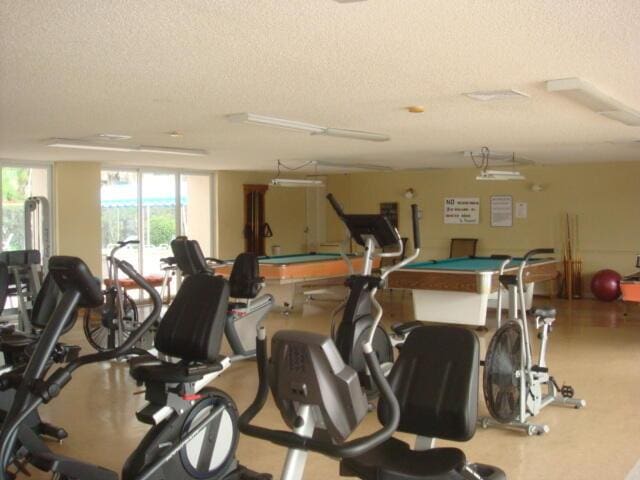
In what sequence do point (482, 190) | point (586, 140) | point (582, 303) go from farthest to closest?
point (482, 190) → point (582, 303) → point (586, 140)

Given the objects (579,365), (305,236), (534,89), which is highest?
(534,89)

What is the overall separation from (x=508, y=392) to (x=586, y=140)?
405 centimetres

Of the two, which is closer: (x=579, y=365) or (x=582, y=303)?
(x=579, y=365)

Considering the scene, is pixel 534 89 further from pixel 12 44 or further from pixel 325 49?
pixel 12 44

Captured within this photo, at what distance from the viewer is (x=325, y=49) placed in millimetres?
3375

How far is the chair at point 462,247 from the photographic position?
11773 mm

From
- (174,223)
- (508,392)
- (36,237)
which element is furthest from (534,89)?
(174,223)

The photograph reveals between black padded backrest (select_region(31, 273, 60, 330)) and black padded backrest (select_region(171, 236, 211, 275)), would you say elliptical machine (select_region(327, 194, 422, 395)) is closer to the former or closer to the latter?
black padded backrest (select_region(171, 236, 211, 275))

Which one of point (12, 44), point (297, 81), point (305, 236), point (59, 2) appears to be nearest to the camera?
point (59, 2)

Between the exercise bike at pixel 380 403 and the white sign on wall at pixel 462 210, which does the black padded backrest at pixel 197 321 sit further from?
the white sign on wall at pixel 462 210

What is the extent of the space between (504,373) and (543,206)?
25.2 ft

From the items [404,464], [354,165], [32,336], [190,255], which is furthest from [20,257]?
[354,165]

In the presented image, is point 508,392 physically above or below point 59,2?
below

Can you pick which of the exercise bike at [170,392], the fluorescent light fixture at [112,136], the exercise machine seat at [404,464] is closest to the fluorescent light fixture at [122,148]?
the fluorescent light fixture at [112,136]
